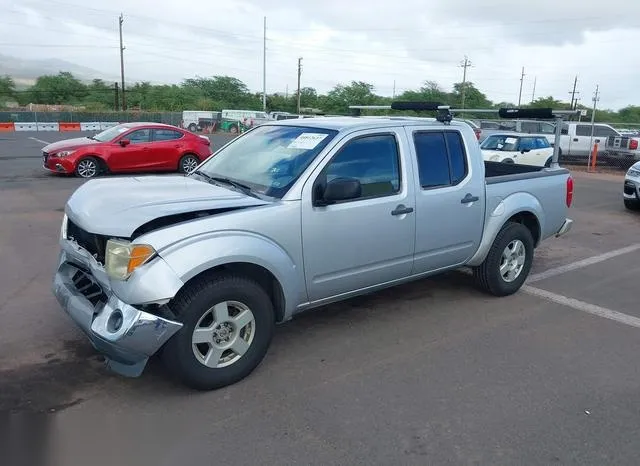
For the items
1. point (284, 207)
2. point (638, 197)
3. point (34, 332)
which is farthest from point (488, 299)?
point (638, 197)

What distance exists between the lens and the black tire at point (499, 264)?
5.33m

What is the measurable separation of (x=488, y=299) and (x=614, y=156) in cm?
1963

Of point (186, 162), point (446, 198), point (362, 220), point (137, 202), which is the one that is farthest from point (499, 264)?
point (186, 162)

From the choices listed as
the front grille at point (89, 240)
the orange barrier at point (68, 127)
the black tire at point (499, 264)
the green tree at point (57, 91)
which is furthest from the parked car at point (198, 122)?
the front grille at point (89, 240)

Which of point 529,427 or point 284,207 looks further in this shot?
point 284,207

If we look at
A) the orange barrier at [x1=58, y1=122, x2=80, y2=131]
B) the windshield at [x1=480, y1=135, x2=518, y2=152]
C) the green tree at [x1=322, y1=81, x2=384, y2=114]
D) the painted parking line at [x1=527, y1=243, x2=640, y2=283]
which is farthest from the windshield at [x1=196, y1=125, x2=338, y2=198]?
the green tree at [x1=322, y1=81, x2=384, y2=114]

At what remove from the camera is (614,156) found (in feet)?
71.8

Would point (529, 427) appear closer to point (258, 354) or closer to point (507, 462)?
point (507, 462)

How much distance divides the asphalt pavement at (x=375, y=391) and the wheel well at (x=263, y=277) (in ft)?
1.49

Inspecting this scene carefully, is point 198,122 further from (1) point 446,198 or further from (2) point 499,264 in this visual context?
(1) point 446,198

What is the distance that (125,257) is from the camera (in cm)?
326

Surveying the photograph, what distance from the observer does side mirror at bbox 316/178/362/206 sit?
3848mm

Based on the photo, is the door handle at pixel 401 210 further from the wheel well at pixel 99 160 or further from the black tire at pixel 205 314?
the wheel well at pixel 99 160

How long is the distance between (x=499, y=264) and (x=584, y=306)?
908mm
